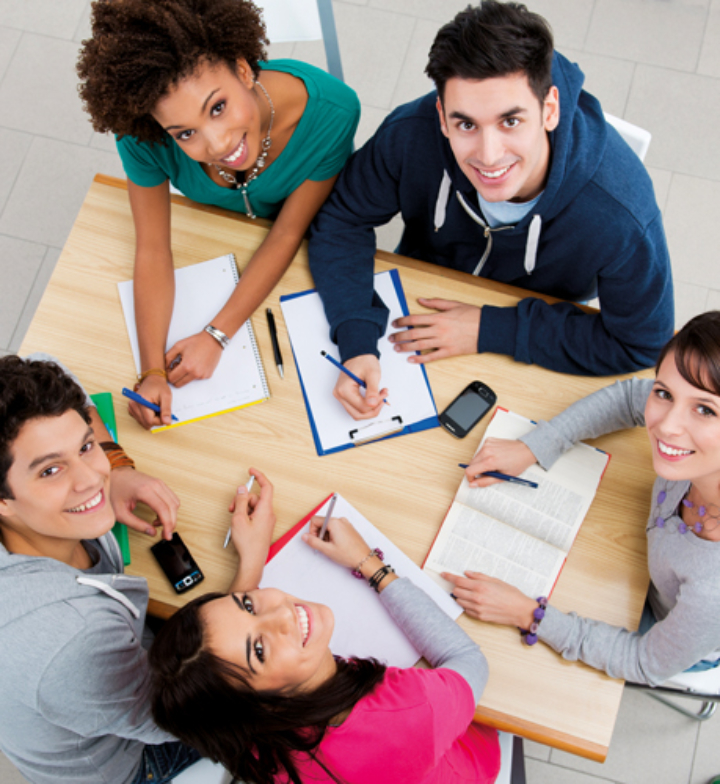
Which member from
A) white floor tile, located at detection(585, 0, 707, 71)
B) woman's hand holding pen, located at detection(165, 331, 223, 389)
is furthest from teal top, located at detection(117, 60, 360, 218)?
white floor tile, located at detection(585, 0, 707, 71)

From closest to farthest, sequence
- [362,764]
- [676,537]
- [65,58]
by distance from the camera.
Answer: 1. [362,764]
2. [676,537]
3. [65,58]

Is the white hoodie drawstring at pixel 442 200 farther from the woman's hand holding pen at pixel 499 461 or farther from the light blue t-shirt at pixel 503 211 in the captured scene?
the woman's hand holding pen at pixel 499 461

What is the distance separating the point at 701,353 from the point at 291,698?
36.0 inches

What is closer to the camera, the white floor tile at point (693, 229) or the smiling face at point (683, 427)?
the smiling face at point (683, 427)

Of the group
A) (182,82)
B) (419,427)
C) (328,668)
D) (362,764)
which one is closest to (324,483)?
(419,427)

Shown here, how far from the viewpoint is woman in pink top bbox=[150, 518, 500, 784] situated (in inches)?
41.8

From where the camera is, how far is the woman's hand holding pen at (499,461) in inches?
51.3

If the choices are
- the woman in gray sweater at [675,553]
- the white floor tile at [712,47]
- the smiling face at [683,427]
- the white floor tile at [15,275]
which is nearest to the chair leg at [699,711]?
the woman in gray sweater at [675,553]

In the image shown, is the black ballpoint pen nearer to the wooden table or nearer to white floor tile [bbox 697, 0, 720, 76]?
the wooden table

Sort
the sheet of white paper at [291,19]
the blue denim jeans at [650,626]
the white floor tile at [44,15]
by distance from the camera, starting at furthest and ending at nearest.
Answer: the white floor tile at [44,15]
the sheet of white paper at [291,19]
the blue denim jeans at [650,626]

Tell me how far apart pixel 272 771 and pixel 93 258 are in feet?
3.72

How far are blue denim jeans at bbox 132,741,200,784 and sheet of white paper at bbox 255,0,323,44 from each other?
1626 millimetres

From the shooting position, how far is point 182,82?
1.18 meters

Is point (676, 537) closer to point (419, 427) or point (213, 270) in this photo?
point (419, 427)
